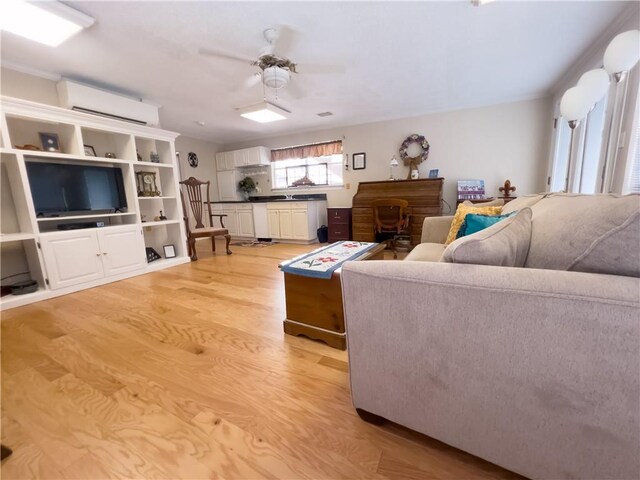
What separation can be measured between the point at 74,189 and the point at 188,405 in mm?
2865

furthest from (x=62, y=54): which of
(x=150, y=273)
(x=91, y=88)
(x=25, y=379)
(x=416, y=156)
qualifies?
(x=416, y=156)

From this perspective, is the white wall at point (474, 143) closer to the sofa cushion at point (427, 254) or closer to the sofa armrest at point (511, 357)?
the sofa cushion at point (427, 254)

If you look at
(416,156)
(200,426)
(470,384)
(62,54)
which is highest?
(62,54)

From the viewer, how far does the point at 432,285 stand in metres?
0.72

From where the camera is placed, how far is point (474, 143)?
4.04 meters

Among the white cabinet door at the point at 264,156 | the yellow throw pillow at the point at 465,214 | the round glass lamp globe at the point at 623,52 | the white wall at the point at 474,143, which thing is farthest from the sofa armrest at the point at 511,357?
the white cabinet door at the point at 264,156

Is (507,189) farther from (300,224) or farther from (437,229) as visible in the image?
(300,224)

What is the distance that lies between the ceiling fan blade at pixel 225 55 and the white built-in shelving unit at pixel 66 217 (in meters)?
1.42

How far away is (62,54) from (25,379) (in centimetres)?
267

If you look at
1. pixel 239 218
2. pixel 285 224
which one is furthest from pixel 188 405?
pixel 239 218

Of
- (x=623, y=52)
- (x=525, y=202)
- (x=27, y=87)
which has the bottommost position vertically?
(x=525, y=202)

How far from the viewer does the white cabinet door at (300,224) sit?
469 cm

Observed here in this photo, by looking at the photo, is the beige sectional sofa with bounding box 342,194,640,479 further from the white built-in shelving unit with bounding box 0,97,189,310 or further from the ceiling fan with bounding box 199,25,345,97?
the white built-in shelving unit with bounding box 0,97,189,310

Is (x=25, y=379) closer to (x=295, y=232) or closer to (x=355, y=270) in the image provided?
(x=355, y=270)
